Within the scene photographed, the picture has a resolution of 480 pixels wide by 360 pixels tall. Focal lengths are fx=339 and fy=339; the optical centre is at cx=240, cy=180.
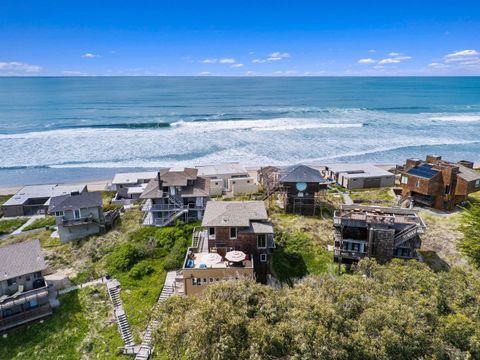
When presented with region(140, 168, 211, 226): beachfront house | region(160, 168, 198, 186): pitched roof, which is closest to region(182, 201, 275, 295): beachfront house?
region(140, 168, 211, 226): beachfront house

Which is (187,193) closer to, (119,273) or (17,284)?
(119,273)

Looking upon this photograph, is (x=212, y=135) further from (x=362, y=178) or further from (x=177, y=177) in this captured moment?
(x=177, y=177)

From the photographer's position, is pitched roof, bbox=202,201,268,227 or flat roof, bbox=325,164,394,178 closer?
pitched roof, bbox=202,201,268,227

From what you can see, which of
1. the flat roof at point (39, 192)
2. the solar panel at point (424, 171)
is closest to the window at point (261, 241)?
the solar panel at point (424, 171)

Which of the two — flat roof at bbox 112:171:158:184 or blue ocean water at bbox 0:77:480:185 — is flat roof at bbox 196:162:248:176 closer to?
flat roof at bbox 112:171:158:184

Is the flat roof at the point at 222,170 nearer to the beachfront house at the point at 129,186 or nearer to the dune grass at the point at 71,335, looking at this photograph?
the beachfront house at the point at 129,186

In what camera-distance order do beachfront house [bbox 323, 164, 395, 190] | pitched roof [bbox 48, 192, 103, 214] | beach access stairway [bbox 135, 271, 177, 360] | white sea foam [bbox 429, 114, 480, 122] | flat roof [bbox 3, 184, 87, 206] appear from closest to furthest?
beach access stairway [bbox 135, 271, 177, 360]
pitched roof [bbox 48, 192, 103, 214]
flat roof [bbox 3, 184, 87, 206]
beachfront house [bbox 323, 164, 395, 190]
white sea foam [bbox 429, 114, 480, 122]

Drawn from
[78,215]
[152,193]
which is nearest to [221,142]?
[152,193]
